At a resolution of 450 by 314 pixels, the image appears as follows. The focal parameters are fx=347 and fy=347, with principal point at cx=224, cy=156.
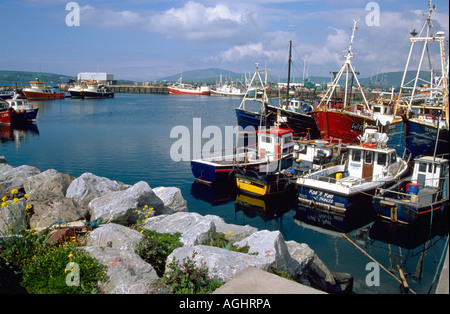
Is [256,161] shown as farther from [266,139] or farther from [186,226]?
[186,226]

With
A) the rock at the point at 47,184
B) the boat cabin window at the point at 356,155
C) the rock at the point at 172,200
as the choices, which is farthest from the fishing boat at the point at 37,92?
the boat cabin window at the point at 356,155

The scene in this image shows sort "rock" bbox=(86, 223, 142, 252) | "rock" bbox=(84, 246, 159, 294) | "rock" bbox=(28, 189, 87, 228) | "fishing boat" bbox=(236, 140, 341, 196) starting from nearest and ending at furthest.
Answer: "rock" bbox=(84, 246, 159, 294)
"rock" bbox=(86, 223, 142, 252)
"rock" bbox=(28, 189, 87, 228)
"fishing boat" bbox=(236, 140, 341, 196)

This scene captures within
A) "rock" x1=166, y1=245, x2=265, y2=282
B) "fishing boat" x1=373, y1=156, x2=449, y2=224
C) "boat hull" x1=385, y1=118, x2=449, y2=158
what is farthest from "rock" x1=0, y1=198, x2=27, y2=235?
"boat hull" x1=385, y1=118, x2=449, y2=158

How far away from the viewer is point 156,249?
7285 mm

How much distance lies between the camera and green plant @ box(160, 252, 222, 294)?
5641 mm

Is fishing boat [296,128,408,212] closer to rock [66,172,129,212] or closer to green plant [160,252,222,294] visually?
rock [66,172,129,212]

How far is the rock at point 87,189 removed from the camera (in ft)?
38.3

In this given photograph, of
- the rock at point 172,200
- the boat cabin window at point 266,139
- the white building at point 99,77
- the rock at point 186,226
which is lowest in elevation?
the rock at point 172,200

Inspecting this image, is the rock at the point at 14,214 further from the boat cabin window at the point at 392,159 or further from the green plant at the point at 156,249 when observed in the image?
the boat cabin window at the point at 392,159

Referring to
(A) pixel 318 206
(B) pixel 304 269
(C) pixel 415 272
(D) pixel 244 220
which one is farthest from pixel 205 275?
(A) pixel 318 206

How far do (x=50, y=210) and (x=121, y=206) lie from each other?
187 cm

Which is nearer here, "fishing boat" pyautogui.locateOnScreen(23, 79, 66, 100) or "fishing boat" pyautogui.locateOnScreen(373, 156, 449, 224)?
"fishing boat" pyautogui.locateOnScreen(373, 156, 449, 224)

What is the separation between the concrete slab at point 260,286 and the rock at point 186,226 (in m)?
2.61

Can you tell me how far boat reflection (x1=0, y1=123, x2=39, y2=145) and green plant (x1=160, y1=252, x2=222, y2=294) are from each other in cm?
3786
